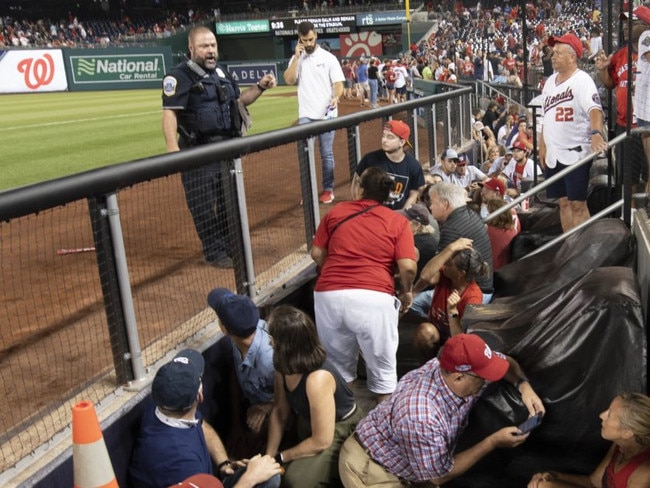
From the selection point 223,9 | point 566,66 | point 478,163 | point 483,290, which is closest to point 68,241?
point 483,290

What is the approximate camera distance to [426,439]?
3271 millimetres

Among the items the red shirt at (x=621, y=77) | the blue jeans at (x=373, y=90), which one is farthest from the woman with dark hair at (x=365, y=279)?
the blue jeans at (x=373, y=90)

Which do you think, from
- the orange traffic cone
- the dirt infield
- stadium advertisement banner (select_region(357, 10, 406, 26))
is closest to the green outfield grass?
the dirt infield

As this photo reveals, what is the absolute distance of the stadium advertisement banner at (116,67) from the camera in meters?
35.7

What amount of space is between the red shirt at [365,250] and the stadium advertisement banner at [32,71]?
34.5 metres

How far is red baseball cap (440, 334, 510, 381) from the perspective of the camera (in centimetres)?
318

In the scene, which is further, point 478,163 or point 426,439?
point 478,163

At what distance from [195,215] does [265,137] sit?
26.7 inches

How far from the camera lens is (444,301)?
16.5 feet

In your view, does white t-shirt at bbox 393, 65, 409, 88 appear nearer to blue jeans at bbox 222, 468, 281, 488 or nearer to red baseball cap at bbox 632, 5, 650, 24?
red baseball cap at bbox 632, 5, 650, 24

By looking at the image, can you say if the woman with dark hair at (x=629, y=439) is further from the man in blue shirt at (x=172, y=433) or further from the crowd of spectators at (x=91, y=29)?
the crowd of spectators at (x=91, y=29)

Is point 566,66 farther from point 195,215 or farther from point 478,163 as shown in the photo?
point 478,163

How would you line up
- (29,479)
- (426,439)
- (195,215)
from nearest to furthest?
(29,479) → (426,439) → (195,215)

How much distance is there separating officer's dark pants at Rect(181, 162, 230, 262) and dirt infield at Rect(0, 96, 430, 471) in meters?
0.13
